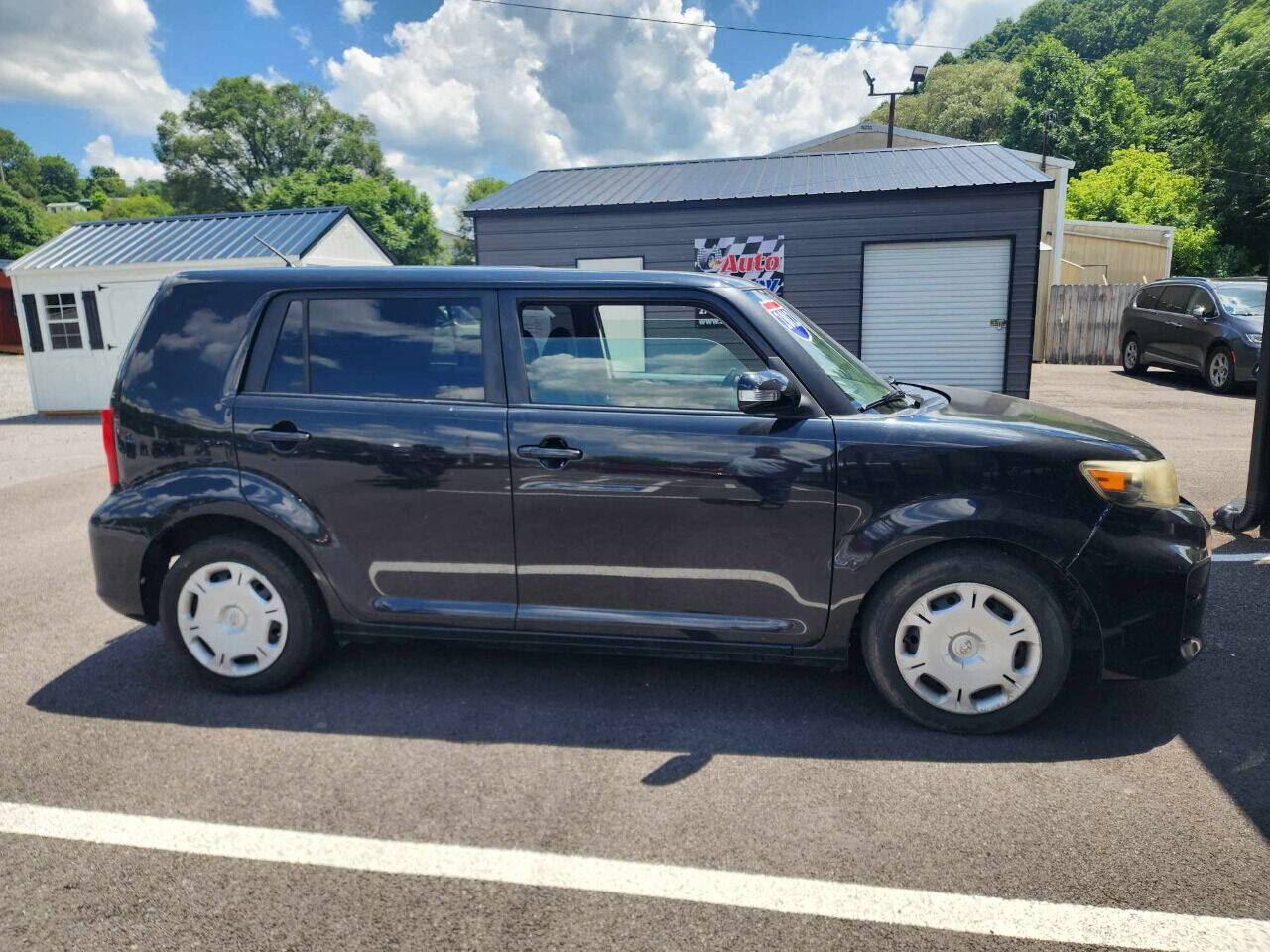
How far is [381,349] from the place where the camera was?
3.63 meters

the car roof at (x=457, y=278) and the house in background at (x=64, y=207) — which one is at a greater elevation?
the house in background at (x=64, y=207)

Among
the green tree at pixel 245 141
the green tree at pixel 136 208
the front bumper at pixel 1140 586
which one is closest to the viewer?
the front bumper at pixel 1140 586

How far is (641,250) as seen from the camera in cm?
1462

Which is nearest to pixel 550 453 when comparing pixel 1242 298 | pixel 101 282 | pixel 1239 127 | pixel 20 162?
pixel 1242 298

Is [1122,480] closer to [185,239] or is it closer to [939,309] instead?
[939,309]

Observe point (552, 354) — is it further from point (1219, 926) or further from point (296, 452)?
point (1219, 926)

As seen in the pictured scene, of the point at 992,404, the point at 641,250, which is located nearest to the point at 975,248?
the point at 641,250

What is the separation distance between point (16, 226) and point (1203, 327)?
56.8m

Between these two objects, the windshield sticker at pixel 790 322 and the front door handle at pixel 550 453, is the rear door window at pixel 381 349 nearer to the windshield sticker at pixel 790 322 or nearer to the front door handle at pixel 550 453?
the front door handle at pixel 550 453

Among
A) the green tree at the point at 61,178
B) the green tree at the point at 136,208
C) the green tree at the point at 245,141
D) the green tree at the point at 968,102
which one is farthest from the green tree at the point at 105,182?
the green tree at the point at 968,102

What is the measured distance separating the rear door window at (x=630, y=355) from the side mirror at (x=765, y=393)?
0.18 meters

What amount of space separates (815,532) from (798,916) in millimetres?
Result: 1357

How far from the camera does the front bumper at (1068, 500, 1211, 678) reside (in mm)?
3139

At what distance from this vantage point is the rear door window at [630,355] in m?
3.45
